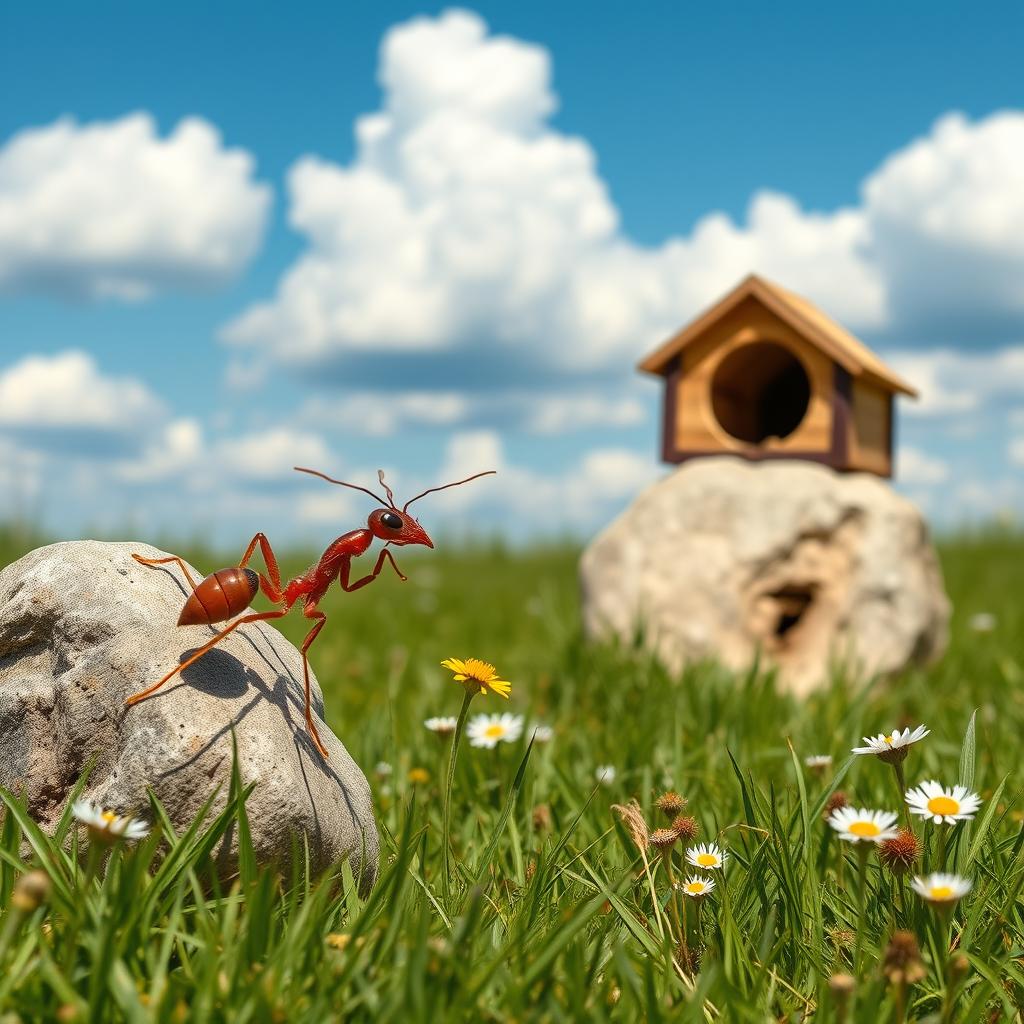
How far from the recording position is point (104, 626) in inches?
→ 106

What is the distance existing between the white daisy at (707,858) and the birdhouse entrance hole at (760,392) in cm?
437

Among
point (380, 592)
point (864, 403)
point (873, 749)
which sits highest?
point (864, 403)

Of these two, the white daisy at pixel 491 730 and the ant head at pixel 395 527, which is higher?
the ant head at pixel 395 527

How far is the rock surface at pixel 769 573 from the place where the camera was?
6.17m

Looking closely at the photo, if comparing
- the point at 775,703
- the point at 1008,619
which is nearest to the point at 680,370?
the point at 775,703

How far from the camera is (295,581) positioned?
2.86m

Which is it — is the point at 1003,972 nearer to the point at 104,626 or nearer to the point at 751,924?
the point at 751,924

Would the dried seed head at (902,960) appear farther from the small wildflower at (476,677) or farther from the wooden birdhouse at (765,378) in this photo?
the wooden birdhouse at (765,378)

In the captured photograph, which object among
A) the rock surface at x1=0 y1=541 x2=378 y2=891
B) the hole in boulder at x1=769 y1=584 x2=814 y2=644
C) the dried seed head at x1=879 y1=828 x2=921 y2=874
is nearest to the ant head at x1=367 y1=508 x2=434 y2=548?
the rock surface at x1=0 y1=541 x2=378 y2=891

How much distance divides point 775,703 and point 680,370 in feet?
7.81

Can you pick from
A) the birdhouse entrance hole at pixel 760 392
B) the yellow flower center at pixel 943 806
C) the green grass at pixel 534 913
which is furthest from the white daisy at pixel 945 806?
the birdhouse entrance hole at pixel 760 392

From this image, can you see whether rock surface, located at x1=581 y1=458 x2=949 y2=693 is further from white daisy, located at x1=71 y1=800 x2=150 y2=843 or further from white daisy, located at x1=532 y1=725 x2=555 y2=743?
white daisy, located at x1=71 y1=800 x2=150 y2=843

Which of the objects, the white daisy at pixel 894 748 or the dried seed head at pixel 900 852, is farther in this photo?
the white daisy at pixel 894 748

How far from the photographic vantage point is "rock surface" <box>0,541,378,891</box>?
2512 millimetres
